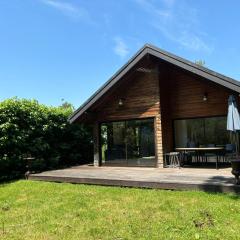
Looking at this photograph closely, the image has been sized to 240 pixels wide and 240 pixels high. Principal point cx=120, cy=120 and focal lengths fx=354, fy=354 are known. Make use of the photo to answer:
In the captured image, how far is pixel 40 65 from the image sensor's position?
2303 centimetres

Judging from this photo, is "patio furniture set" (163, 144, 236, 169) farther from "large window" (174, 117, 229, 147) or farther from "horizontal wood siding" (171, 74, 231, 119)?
"horizontal wood siding" (171, 74, 231, 119)

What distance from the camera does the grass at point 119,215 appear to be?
22.2ft

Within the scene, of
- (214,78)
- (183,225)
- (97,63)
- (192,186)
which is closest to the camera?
(183,225)

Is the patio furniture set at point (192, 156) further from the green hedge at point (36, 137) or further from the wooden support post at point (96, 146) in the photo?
the green hedge at point (36, 137)

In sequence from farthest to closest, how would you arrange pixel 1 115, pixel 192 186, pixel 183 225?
1. pixel 1 115
2. pixel 192 186
3. pixel 183 225

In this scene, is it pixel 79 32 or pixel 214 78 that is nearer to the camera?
pixel 214 78

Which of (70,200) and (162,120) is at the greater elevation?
(162,120)

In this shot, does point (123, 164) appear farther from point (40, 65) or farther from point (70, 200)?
point (40, 65)

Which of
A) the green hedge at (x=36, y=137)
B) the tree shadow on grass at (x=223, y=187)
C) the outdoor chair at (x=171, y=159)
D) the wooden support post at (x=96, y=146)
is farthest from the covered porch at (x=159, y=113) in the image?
the tree shadow on grass at (x=223, y=187)

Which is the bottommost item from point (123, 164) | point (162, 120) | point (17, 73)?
point (123, 164)

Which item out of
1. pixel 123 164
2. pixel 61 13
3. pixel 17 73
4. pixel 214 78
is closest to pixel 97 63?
pixel 17 73

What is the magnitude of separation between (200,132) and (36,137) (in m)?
7.02

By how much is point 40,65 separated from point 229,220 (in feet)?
60.6

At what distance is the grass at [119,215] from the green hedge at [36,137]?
374cm
